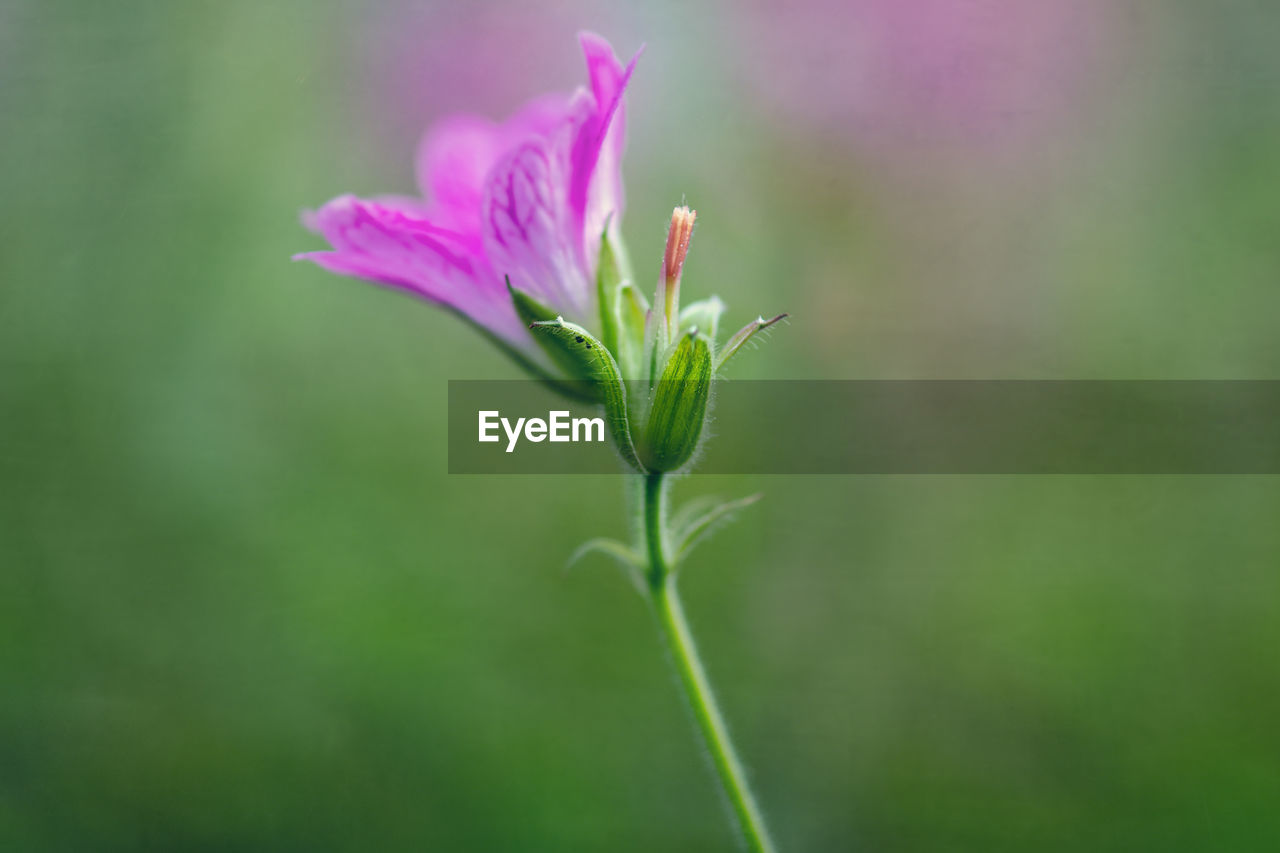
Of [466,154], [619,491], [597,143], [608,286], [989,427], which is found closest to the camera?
[597,143]

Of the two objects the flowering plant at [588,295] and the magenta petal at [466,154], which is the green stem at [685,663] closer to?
the flowering plant at [588,295]

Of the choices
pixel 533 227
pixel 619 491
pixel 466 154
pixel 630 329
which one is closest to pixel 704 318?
pixel 630 329

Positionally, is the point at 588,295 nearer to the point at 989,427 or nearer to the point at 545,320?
the point at 545,320

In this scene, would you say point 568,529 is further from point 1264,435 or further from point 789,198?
point 1264,435

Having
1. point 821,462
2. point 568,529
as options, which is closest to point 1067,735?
point 821,462

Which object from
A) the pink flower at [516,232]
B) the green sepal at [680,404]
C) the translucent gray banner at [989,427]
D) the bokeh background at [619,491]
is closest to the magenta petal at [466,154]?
the pink flower at [516,232]

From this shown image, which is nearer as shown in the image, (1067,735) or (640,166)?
(1067,735)

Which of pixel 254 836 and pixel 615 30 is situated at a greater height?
pixel 615 30
